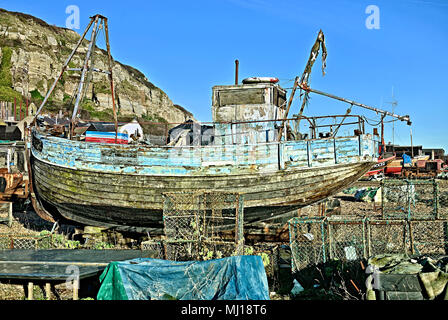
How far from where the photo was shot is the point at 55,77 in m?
80.9

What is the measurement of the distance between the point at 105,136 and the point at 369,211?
1254 cm

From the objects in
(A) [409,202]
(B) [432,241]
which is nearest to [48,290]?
(B) [432,241]

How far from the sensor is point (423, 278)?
6172 mm

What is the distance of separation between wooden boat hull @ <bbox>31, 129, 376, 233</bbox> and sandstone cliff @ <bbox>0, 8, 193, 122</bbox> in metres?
50.2

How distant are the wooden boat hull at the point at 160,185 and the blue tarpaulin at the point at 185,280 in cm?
596

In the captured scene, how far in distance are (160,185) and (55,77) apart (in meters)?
77.1

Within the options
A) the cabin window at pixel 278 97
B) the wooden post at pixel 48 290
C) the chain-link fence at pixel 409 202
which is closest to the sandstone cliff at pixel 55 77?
the cabin window at pixel 278 97

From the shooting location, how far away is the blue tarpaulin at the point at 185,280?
6438mm

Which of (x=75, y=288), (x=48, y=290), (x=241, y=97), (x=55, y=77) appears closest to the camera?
(x=75, y=288)

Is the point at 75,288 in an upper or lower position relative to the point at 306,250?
lower

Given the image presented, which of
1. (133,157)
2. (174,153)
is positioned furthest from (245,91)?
(133,157)

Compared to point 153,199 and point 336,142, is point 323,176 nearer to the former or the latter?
point 336,142

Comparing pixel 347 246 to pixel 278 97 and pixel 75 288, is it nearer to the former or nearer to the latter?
pixel 75 288

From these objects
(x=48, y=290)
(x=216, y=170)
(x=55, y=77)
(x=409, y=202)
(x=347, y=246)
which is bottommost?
(x=48, y=290)
